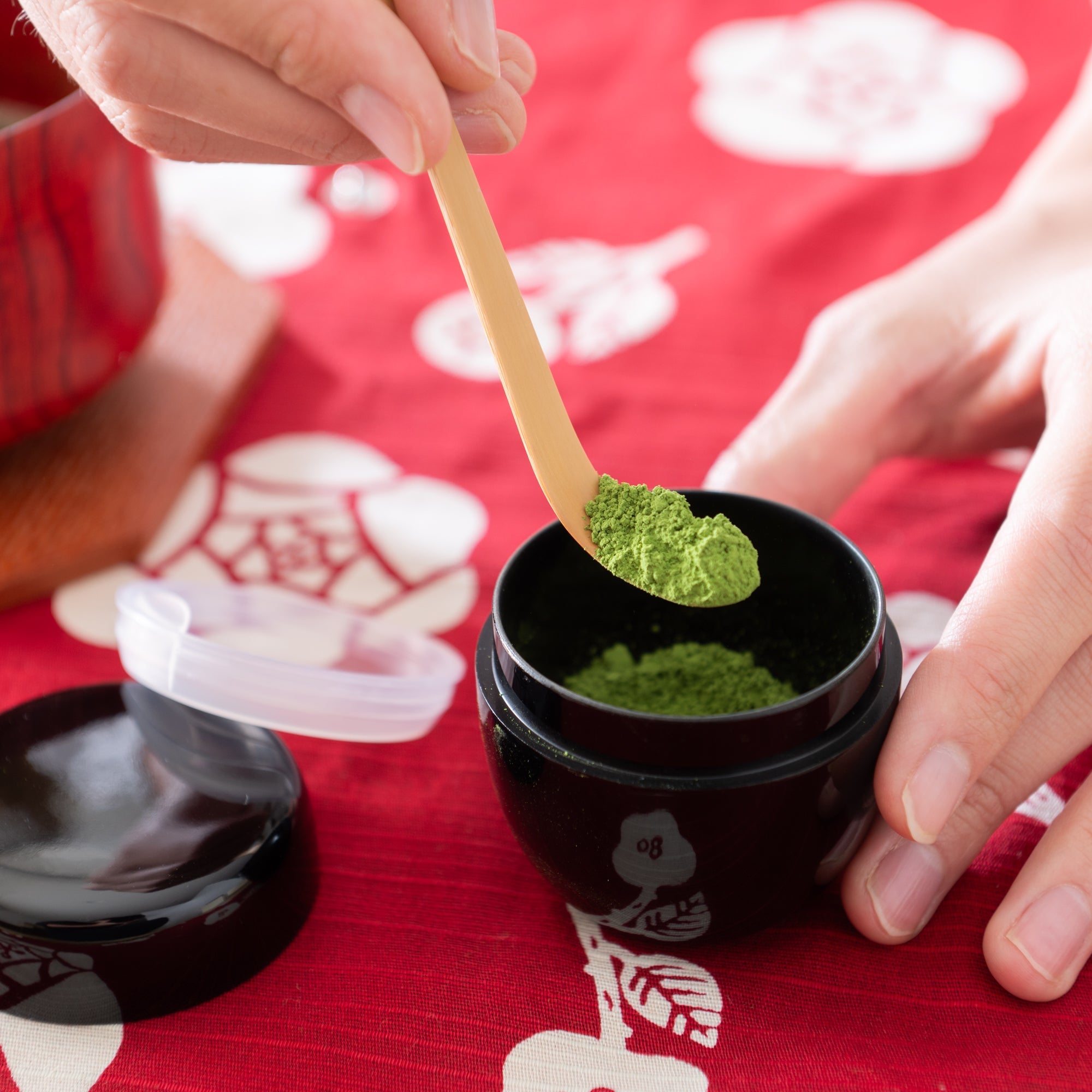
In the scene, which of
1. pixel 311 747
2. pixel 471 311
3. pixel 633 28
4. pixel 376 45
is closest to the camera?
pixel 376 45

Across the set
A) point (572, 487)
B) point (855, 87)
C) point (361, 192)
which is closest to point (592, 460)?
point (572, 487)

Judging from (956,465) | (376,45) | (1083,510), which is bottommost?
(956,465)

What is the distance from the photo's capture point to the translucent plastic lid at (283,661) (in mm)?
480

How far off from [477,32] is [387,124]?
0.05 m

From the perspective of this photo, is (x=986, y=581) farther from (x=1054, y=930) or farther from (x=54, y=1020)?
(x=54, y=1020)

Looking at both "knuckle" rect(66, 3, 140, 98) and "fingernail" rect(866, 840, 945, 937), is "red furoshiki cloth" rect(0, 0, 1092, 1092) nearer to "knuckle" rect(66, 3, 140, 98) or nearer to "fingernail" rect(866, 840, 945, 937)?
"fingernail" rect(866, 840, 945, 937)

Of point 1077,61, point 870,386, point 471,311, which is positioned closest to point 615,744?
point 870,386

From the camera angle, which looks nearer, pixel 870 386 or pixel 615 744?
pixel 615 744

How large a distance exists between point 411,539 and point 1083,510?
14.6 inches

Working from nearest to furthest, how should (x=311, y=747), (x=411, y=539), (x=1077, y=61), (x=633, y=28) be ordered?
(x=311, y=747) → (x=411, y=539) → (x=1077, y=61) → (x=633, y=28)

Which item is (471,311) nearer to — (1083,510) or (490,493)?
(490,493)

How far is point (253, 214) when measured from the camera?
99cm

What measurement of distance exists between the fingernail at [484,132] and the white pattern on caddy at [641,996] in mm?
275

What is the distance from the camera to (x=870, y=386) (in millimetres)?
633
